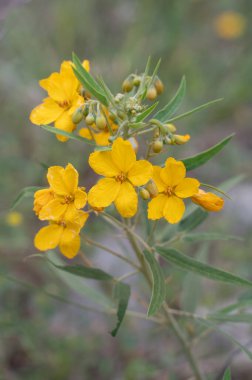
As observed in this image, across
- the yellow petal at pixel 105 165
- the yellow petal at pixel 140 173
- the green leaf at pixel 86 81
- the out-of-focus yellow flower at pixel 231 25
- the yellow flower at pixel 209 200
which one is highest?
the green leaf at pixel 86 81

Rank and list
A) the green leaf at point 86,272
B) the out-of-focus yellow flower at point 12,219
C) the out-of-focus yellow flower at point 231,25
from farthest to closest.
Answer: the out-of-focus yellow flower at point 231,25 → the out-of-focus yellow flower at point 12,219 → the green leaf at point 86,272

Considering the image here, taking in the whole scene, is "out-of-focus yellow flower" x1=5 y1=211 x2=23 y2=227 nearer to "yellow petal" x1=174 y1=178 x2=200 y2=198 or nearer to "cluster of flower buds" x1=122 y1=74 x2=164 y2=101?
"cluster of flower buds" x1=122 y1=74 x2=164 y2=101

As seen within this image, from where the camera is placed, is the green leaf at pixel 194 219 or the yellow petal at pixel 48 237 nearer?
the yellow petal at pixel 48 237

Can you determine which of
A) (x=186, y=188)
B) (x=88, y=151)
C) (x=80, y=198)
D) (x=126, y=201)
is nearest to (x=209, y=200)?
(x=186, y=188)

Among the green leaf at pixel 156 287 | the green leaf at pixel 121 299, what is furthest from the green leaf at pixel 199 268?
the green leaf at pixel 121 299

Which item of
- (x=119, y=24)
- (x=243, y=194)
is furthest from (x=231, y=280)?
(x=119, y=24)

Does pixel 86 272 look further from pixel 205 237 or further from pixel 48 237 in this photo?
pixel 205 237

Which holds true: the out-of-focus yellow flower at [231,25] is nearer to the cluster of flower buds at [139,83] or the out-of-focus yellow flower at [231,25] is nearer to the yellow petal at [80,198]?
the cluster of flower buds at [139,83]
